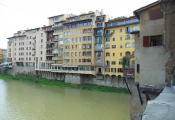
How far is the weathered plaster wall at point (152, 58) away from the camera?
9.88 m

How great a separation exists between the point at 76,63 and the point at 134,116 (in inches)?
1072

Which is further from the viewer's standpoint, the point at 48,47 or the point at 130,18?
the point at 48,47

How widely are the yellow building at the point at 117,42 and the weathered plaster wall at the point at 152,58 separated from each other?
23.1 m

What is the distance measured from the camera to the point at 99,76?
1526 inches

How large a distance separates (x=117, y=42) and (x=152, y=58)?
85.5 ft

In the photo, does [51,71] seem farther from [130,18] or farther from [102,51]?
[130,18]

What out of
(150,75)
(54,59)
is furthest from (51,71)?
(150,75)

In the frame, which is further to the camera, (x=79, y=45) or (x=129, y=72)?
(x=79, y=45)

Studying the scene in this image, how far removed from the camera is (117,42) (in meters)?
36.0

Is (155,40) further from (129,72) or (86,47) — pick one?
(86,47)

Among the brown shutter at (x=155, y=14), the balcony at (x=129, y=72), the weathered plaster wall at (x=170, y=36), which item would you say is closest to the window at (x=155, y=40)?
the brown shutter at (x=155, y=14)

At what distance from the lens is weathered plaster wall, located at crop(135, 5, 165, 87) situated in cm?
988

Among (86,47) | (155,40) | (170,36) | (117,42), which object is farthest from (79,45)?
(170,36)

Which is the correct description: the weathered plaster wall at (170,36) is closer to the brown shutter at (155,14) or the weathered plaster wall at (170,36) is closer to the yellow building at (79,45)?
the brown shutter at (155,14)
